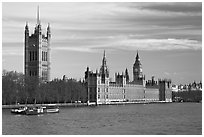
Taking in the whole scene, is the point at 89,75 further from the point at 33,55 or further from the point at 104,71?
the point at 33,55

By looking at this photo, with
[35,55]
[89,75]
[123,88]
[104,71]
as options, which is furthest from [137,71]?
[35,55]

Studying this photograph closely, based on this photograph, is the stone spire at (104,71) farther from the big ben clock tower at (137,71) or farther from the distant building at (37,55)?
the big ben clock tower at (137,71)

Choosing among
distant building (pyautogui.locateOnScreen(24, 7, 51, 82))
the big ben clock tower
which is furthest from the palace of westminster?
the big ben clock tower

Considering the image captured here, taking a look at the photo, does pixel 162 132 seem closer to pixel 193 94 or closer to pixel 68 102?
pixel 68 102

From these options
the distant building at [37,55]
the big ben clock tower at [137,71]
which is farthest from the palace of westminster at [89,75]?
the big ben clock tower at [137,71]

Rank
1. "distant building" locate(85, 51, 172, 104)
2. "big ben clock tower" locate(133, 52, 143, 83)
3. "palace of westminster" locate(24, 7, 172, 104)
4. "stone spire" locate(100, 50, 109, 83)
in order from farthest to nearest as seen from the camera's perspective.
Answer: "big ben clock tower" locate(133, 52, 143, 83) < "stone spire" locate(100, 50, 109, 83) < "distant building" locate(85, 51, 172, 104) < "palace of westminster" locate(24, 7, 172, 104)

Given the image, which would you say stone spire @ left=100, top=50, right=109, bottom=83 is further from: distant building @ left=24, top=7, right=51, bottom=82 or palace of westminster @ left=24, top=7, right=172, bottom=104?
distant building @ left=24, top=7, right=51, bottom=82
